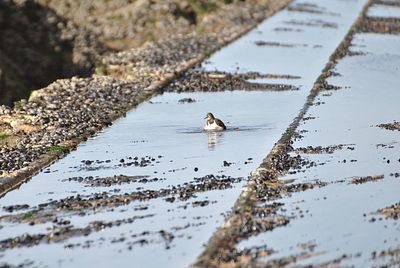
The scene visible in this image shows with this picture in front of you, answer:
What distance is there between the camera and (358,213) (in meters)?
18.5

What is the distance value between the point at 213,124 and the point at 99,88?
25.4 feet

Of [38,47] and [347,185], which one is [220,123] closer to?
[347,185]

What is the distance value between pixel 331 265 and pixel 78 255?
12.6 ft

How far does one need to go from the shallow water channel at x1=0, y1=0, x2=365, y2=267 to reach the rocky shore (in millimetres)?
527

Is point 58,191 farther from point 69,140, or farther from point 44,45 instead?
point 44,45

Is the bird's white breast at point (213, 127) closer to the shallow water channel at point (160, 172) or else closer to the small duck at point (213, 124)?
the small duck at point (213, 124)

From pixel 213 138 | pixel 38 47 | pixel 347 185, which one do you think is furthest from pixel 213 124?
pixel 38 47

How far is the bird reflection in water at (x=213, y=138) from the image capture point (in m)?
24.9

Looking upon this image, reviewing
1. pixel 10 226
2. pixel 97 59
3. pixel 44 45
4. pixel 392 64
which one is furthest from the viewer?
pixel 44 45

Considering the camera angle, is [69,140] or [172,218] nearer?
[172,218]

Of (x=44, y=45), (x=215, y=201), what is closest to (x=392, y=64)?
(x=44, y=45)

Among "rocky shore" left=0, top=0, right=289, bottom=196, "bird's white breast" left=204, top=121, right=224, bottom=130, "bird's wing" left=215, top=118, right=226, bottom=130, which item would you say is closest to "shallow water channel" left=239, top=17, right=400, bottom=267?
"bird's wing" left=215, top=118, right=226, bottom=130

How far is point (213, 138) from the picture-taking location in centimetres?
2589

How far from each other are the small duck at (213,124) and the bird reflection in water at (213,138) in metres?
0.11
